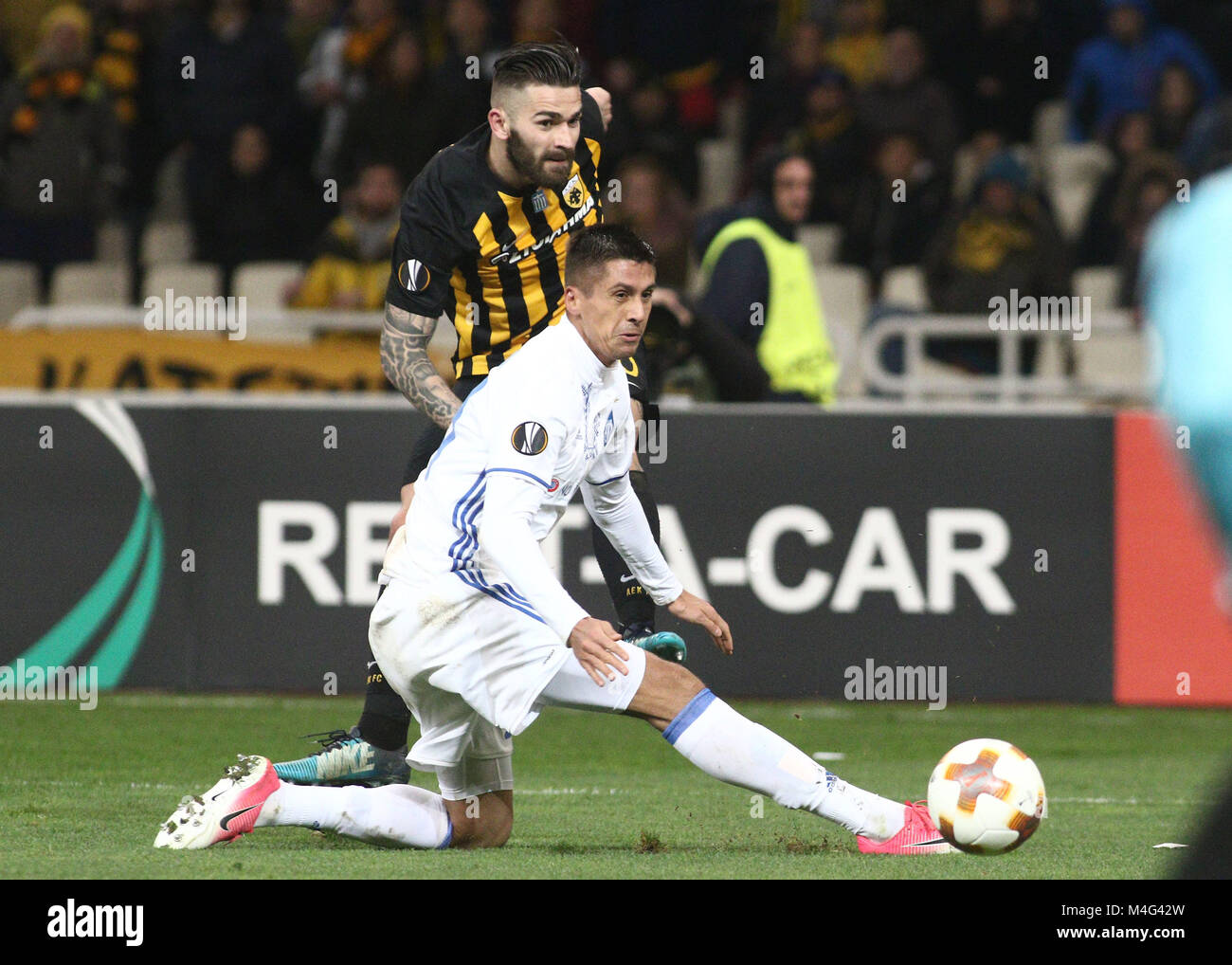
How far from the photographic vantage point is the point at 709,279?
32.9ft

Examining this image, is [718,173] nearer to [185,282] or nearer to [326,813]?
[185,282]

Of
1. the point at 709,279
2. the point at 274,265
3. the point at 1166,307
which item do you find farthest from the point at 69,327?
the point at 1166,307

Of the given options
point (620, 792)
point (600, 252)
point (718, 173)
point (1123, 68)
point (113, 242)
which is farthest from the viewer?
point (718, 173)

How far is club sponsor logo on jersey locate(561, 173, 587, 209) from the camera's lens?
671 cm

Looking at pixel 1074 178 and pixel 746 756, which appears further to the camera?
pixel 1074 178

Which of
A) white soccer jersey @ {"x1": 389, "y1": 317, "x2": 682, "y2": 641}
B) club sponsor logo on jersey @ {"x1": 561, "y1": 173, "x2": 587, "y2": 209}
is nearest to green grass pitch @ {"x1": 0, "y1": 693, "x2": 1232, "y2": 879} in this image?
white soccer jersey @ {"x1": 389, "y1": 317, "x2": 682, "y2": 641}

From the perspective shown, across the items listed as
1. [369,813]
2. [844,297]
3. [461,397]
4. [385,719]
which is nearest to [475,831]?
[369,813]

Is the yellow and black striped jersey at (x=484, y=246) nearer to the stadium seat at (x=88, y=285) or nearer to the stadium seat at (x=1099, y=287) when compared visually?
the stadium seat at (x=1099, y=287)

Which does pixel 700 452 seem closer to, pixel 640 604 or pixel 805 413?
pixel 805 413

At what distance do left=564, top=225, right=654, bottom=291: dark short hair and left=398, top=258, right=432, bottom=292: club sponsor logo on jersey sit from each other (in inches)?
40.6

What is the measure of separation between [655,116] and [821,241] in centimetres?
135

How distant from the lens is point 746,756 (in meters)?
5.34

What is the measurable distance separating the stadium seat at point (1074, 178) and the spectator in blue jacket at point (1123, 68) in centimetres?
18

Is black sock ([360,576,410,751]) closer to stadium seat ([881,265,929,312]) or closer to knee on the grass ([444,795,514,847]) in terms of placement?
knee on the grass ([444,795,514,847])
